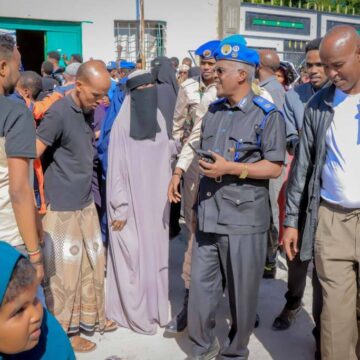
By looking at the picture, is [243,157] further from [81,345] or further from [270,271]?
[270,271]

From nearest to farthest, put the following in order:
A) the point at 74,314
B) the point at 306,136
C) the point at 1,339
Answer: the point at 1,339 → the point at 306,136 → the point at 74,314

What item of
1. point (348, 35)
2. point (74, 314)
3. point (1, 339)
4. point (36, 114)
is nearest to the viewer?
point (1, 339)

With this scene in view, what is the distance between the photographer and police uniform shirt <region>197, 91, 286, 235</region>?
2934mm

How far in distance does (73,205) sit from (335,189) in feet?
5.53

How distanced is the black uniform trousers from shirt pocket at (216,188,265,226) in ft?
0.31

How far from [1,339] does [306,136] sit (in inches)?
79.2

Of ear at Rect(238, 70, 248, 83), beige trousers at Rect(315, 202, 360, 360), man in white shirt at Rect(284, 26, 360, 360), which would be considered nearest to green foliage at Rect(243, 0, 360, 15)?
ear at Rect(238, 70, 248, 83)

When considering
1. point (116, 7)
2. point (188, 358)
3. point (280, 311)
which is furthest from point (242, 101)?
point (116, 7)

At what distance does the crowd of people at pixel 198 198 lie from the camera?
2621 millimetres

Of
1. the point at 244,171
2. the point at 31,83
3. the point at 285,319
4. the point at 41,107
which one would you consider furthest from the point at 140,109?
the point at 285,319

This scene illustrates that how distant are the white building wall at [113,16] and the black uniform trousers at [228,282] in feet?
40.3

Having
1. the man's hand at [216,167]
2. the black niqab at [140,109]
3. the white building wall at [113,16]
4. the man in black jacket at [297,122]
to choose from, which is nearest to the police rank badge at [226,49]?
the man's hand at [216,167]

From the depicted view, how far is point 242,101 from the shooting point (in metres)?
3.00

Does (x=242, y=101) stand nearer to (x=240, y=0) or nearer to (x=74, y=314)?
(x=74, y=314)
